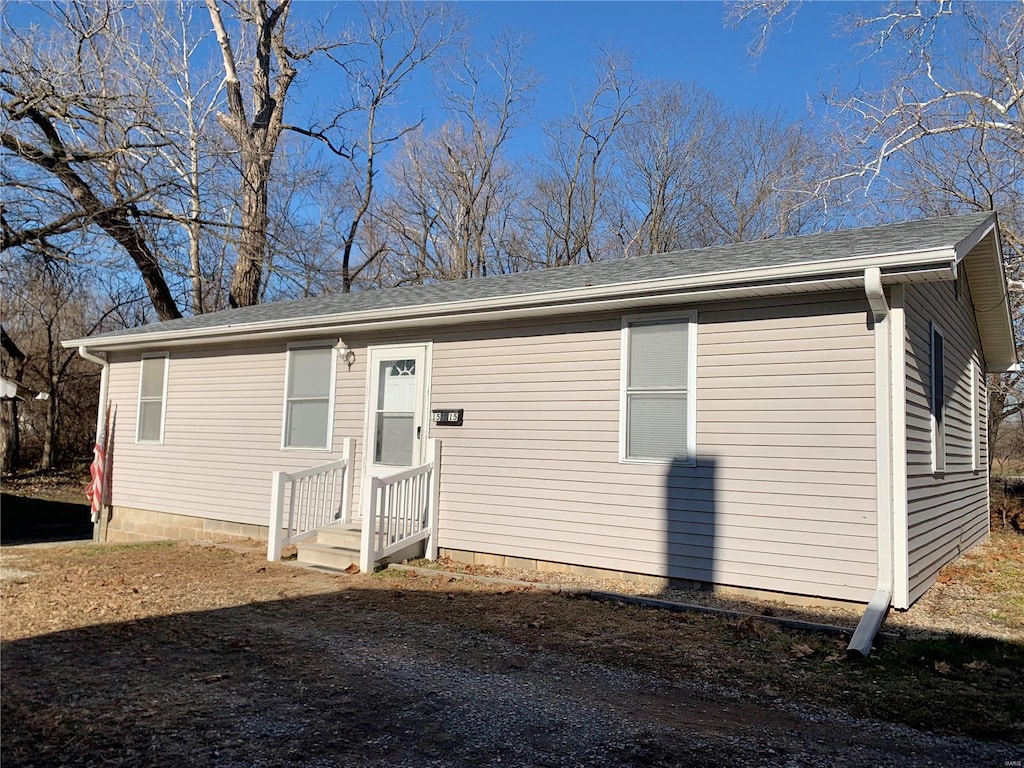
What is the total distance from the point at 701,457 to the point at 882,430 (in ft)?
4.82

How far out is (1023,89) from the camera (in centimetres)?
1400

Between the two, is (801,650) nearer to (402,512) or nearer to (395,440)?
(402,512)

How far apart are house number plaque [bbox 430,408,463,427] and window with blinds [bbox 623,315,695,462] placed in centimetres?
200

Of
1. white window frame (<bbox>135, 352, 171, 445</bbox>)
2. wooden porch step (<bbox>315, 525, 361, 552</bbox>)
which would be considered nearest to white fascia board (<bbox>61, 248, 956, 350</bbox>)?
white window frame (<bbox>135, 352, 171, 445</bbox>)

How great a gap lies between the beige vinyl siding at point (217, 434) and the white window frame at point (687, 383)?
3.45 metres

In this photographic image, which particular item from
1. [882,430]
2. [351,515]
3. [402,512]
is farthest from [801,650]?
[351,515]

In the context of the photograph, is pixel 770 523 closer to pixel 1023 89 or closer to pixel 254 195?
pixel 1023 89

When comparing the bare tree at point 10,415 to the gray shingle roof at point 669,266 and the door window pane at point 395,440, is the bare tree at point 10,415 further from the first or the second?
the door window pane at point 395,440

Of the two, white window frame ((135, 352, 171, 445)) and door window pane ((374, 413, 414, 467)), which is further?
white window frame ((135, 352, 171, 445))

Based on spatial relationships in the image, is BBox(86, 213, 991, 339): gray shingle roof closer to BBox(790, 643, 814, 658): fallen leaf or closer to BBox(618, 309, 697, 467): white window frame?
BBox(618, 309, 697, 467): white window frame

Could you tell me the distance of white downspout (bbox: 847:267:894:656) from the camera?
564 centimetres

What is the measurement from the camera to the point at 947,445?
8055mm

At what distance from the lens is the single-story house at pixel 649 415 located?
19.6ft

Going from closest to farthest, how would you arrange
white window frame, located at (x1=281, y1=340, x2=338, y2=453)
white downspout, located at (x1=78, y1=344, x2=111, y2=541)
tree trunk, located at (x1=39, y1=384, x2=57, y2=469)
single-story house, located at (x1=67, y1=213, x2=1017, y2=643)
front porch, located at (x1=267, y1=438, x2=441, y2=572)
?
single-story house, located at (x1=67, y1=213, x2=1017, y2=643)
front porch, located at (x1=267, y1=438, x2=441, y2=572)
white window frame, located at (x1=281, y1=340, x2=338, y2=453)
white downspout, located at (x1=78, y1=344, x2=111, y2=541)
tree trunk, located at (x1=39, y1=384, x2=57, y2=469)
